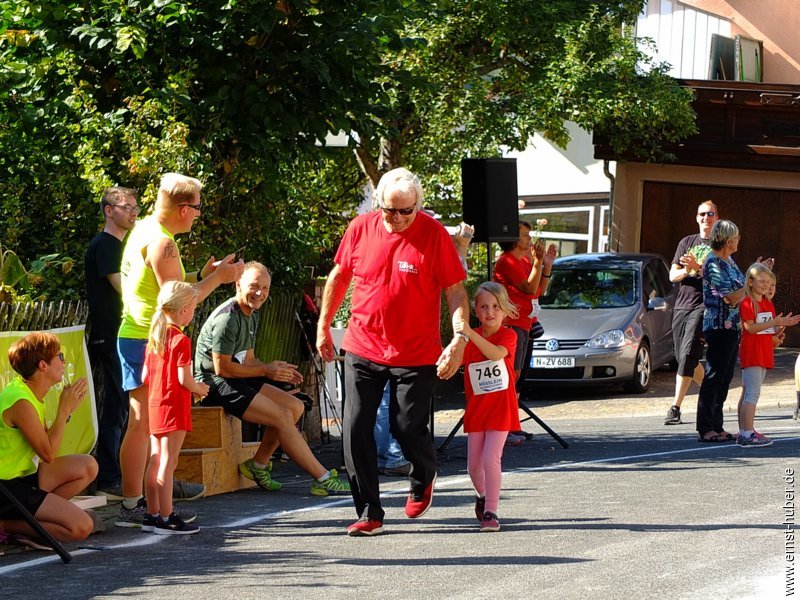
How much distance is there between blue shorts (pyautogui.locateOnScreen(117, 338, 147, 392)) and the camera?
349 inches

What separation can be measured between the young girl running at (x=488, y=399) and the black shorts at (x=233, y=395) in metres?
1.98

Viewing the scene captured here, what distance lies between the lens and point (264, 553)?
25.9ft

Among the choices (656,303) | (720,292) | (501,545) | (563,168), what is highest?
(563,168)

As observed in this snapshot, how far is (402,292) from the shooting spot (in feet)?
26.8

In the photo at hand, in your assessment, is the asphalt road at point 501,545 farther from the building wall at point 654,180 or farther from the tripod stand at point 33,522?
the building wall at point 654,180

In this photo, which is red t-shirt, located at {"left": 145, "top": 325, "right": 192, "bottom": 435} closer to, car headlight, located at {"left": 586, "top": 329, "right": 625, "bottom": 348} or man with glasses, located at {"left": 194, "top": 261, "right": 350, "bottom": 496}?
man with glasses, located at {"left": 194, "top": 261, "right": 350, "bottom": 496}

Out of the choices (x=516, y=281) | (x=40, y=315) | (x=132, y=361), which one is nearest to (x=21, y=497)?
(x=132, y=361)

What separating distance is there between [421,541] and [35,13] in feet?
20.8

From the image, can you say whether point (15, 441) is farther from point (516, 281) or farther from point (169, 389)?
point (516, 281)

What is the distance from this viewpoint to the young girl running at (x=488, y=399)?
28.0 ft

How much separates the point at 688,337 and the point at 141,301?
6559 mm

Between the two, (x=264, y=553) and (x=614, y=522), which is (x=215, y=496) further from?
(x=614, y=522)

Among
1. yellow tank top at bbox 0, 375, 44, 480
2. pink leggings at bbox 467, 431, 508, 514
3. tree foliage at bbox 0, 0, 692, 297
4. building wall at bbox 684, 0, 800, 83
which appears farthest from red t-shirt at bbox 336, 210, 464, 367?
building wall at bbox 684, 0, 800, 83

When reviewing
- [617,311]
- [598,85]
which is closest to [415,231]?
[617,311]
